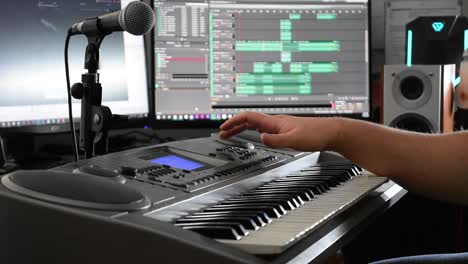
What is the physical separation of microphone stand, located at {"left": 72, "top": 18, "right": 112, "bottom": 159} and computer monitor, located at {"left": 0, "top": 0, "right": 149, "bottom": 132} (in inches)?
15.8

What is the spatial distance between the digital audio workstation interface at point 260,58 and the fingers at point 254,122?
584 millimetres

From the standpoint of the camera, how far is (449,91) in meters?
1.63

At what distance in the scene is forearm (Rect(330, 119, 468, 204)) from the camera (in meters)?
0.94

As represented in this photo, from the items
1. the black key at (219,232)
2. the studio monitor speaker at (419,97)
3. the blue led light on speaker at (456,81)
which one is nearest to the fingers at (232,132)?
the black key at (219,232)

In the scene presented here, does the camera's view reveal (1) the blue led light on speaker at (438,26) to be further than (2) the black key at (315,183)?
Yes

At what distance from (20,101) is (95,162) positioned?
55cm

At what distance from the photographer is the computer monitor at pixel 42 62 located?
1331 mm

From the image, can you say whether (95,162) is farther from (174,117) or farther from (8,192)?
(174,117)

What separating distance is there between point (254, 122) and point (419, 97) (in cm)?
72

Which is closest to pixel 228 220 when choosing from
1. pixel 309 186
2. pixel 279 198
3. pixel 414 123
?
pixel 279 198

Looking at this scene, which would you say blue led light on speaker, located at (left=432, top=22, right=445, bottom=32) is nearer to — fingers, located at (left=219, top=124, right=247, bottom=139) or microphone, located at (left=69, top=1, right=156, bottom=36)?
fingers, located at (left=219, top=124, right=247, bottom=139)

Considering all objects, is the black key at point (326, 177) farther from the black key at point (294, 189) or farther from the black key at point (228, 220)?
the black key at point (228, 220)

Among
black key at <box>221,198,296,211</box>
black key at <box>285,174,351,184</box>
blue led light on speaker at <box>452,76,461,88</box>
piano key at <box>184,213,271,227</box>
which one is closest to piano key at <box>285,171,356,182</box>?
black key at <box>285,174,351,184</box>

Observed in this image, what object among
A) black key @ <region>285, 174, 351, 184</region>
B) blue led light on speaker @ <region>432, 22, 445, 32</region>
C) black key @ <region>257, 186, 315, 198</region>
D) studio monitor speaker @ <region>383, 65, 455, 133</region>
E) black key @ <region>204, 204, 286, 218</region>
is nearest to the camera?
black key @ <region>204, 204, 286, 218</region>
